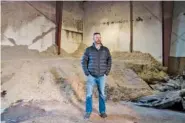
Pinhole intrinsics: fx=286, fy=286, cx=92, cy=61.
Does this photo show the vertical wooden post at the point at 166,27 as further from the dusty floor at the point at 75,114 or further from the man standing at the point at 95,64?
the man standing at the point at 95,64

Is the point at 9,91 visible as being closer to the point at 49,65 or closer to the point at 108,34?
the point at 49,65

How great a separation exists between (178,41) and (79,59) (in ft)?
15.9

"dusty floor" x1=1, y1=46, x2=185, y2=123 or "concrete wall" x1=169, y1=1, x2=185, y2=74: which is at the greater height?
"concrete wall" x1=169, y1=1, x2=185, y2=74

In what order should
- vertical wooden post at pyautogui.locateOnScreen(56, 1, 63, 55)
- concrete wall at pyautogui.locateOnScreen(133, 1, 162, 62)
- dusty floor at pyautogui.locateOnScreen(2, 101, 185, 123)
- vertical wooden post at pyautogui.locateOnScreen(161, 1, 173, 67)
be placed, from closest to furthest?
dusty floor at pyautogui.locateOnScreen(2, 101, 185, 123) < vertical wooden post at pyautogui.locateOnScreen(161, 1, 173, 67) < concrete wall at pyautogui.locateOnScreen(133, 1, 162, 62) < vertical wooden post at pyautogui.locateOnScreen(56, 1, 63, 55)

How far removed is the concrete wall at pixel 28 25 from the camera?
12.2 metres

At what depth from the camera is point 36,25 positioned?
13219 millimetres

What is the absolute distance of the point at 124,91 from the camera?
8820mm

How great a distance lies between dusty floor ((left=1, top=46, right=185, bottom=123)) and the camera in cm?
610

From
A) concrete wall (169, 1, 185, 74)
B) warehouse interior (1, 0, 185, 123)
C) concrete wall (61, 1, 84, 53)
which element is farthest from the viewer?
concrete wall (61, 1, 84, 53)

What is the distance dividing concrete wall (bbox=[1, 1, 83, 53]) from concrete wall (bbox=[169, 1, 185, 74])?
Answer: 5121 mm

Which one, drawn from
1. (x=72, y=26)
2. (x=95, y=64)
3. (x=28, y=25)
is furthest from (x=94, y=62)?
(x=72, y=26)

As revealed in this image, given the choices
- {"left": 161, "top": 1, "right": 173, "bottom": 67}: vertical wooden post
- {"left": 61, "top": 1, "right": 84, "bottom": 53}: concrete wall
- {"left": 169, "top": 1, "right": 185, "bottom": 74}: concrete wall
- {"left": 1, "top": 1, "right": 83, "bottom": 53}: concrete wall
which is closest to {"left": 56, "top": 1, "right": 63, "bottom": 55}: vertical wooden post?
{"left": 1, "top": 1, "right": 83, "bottom": 53}: concrete wall

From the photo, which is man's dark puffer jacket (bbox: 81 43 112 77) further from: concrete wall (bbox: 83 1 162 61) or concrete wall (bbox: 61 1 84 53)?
concrete wall (bbox: 61 1 84 53)

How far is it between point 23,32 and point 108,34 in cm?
459
